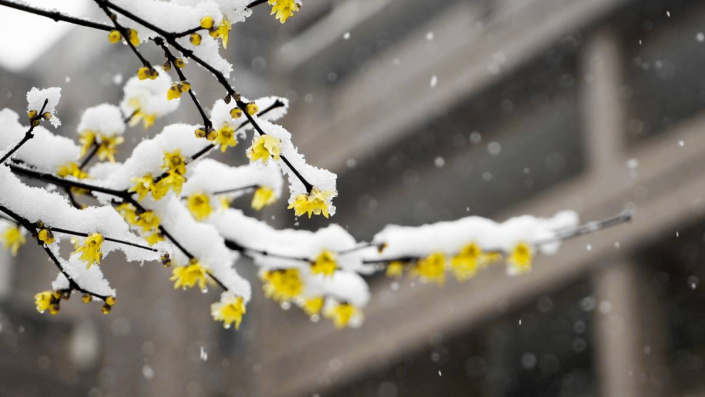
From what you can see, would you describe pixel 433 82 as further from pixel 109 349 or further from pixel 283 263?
pixel 283 263

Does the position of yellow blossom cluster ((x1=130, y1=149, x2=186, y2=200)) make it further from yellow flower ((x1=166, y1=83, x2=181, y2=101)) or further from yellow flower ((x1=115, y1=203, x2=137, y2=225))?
yellow flower ((x1=166, y1=83, x2=181, y2=101))

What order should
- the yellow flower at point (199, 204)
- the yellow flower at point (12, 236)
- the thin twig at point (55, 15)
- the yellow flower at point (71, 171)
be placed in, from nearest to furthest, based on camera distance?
the thin twig at point (55, 15) → the yellow flower at point (71, 171) → the yellow flower at point (199, 204) → the yellow flower at point (12, 236)

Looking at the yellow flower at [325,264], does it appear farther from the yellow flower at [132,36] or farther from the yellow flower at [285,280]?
the yellow flower at [132,36]

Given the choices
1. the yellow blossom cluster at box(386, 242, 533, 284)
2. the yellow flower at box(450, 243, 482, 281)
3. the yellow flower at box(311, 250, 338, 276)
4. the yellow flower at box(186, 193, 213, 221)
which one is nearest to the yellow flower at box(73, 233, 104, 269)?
the yellow flower at box(186, 193, 213, 221)

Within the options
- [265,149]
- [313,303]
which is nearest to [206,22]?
[265,149]

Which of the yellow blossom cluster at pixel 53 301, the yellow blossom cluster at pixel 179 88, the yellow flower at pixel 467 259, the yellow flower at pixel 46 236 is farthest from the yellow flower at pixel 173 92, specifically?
the yellow flower at pixel 467 259

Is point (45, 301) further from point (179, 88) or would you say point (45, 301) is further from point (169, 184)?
point (179, 88)
